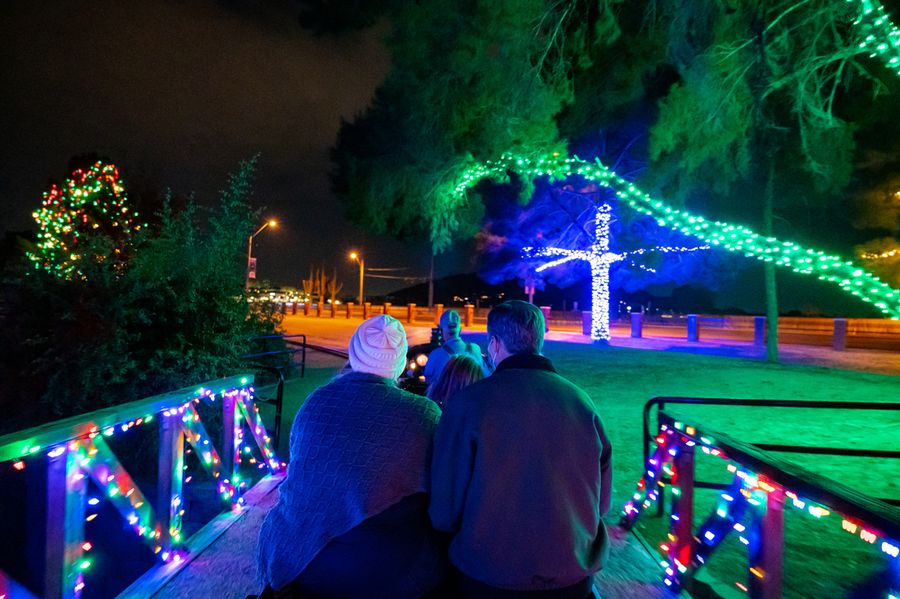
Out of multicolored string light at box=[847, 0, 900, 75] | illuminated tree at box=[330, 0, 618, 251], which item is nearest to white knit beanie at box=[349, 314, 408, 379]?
multicolored string light at box=[847, 0, 900, 75]

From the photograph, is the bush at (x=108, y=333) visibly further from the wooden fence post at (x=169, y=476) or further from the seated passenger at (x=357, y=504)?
the seated passenger at (x=357, y=504)

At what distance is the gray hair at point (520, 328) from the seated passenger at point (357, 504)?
0.39m

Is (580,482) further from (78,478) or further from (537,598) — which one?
(78,478)

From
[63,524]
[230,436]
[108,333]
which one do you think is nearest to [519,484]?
[63,524]

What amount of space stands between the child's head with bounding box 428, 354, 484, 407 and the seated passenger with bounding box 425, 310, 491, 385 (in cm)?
92

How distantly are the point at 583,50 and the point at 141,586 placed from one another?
12.8 metres

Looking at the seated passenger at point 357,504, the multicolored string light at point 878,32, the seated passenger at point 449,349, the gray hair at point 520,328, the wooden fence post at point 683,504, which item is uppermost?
the multicolored string light at point 878,32

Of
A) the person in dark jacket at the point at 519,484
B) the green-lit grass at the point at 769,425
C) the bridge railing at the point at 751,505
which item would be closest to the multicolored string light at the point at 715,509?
the bridge railing at the point at 751,505

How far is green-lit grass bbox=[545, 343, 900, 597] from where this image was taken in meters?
3.88

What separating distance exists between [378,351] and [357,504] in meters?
0.54

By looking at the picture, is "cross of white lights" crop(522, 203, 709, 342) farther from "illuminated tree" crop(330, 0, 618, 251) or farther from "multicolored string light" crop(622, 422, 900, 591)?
"multicolored string light" crop(622, 422, 900, 591)

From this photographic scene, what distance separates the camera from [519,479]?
181 centimetres

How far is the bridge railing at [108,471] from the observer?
8.00ft

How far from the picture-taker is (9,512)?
16.8 ft
